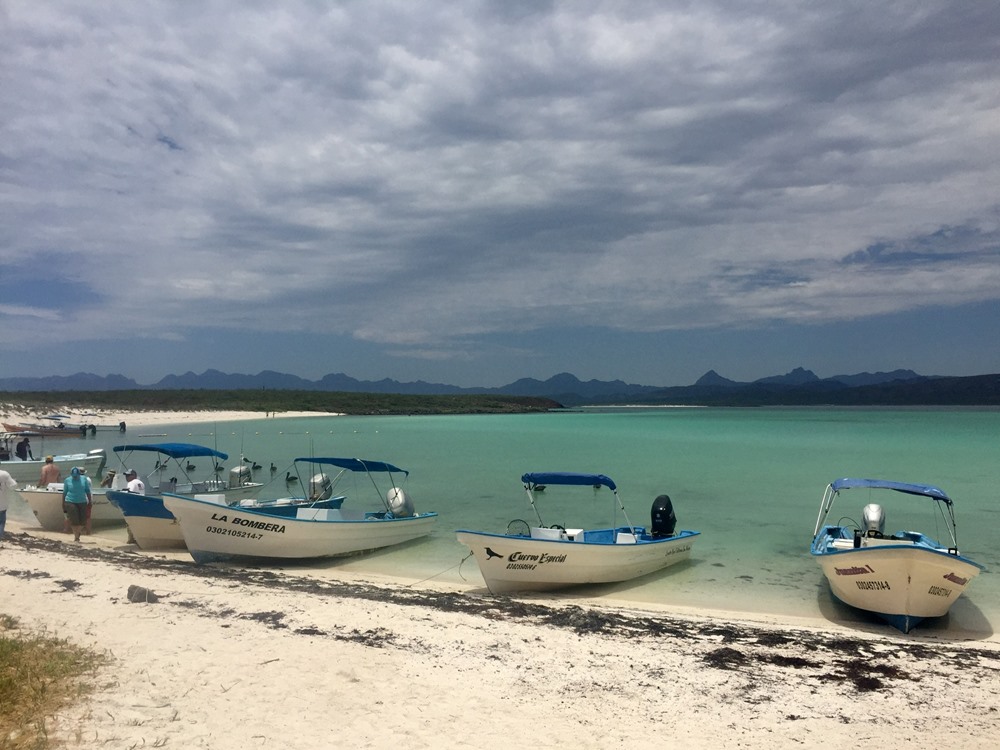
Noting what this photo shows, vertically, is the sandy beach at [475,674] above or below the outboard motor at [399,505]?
below

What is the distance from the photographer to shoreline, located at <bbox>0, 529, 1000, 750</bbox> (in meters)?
5.96

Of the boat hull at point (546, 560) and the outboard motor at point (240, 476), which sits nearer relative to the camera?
the boat hull at point (546, 560)

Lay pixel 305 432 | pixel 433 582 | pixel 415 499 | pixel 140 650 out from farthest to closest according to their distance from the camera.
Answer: pixel 305 432, pixel 415 499, pixel 433 582, pixel 140 650

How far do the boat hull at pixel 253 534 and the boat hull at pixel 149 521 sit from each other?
177 centimetres

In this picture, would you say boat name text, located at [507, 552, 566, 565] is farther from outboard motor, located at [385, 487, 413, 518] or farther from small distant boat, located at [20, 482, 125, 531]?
small distant boat, located at [20, 482, 125, 531]

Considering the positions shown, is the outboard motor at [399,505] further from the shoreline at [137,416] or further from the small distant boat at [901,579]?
the shoreline at [137,416]

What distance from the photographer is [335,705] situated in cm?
639

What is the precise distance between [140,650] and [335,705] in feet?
8.95

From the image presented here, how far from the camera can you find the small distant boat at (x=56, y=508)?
17438mm

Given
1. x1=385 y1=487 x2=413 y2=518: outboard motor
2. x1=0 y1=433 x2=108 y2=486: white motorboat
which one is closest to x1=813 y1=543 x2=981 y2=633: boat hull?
x1=385 y1=487 x2=413 y2=518: outboard motor

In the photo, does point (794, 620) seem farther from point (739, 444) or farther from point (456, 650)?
point (739, 444)

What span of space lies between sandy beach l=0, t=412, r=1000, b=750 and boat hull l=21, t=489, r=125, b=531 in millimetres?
7135

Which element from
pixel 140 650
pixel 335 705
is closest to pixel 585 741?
pixel 335 705

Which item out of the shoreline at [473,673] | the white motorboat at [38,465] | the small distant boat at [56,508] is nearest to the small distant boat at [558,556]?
the shoreline at [473,673]
